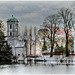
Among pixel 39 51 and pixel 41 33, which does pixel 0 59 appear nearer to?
pixel 41 33

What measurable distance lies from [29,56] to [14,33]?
4306 millimetres

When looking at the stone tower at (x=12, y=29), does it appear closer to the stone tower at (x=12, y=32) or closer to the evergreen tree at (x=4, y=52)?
the stone tower at (x=12, y=32)

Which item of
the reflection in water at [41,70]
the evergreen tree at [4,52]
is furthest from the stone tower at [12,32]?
the reflection in water at [41,70]

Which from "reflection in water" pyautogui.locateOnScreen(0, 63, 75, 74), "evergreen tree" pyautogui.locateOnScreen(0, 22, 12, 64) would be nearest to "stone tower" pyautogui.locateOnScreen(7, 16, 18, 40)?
"evergreen tree" pyautogui.locateOnScreen(0, 22, 12, 64)

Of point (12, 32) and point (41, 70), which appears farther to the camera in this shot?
point (12, 32)

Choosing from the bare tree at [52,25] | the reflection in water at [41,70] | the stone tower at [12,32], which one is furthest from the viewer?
the stone tower at [12,32]

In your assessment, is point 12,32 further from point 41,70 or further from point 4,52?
point 41,70

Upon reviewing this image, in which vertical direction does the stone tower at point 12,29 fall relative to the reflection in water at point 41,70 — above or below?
above

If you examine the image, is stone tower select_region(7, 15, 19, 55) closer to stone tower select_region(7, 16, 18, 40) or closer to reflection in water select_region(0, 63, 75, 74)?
stone tower select_region(7, 16, 18, 40)

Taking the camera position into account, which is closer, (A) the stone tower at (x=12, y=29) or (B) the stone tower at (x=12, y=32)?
(A) the stone tower at (x=12, y=29)

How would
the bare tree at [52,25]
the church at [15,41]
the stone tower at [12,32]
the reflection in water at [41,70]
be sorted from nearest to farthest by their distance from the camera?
the reflection in water at [41,70] < the bare tree at [52,25] < the church at [15,41] < the stone tower at [12,32]

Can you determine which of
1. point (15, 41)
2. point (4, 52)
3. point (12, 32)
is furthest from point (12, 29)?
point (4, 52)

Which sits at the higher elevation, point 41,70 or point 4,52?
point 4,52

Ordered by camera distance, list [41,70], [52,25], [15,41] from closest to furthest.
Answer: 1. [41,70]
2. [52,25]
3. [15,41]
